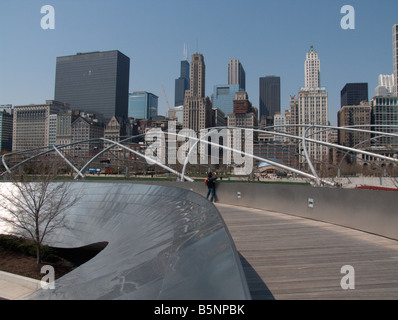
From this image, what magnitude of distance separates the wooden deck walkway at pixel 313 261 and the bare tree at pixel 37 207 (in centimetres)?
1014

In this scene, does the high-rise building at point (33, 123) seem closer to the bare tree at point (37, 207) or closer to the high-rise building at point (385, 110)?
the high-rise building at point (385, 110)

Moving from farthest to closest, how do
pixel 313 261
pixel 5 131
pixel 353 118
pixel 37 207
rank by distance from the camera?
pixel 5 131, pixel 353 118, pixel 37 207, pixel 313 261

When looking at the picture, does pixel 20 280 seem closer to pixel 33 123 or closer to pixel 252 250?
pixel 252 250

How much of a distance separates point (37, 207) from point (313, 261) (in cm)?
1463

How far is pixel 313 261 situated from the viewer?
201 inches

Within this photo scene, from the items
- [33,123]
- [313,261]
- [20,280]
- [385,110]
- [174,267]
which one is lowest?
[20,280]

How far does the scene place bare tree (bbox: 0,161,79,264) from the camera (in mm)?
14547

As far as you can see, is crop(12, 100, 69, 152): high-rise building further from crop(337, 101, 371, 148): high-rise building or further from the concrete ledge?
the concrete ledge

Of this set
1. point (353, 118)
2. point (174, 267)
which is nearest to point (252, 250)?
point (174, 267)

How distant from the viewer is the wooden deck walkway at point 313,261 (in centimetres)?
384

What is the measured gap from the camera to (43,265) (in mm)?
14852

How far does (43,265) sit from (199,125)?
488 feet

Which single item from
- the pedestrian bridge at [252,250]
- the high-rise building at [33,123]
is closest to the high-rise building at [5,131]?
the high-rise building at [33,123]

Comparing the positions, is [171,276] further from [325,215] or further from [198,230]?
[325,215]
